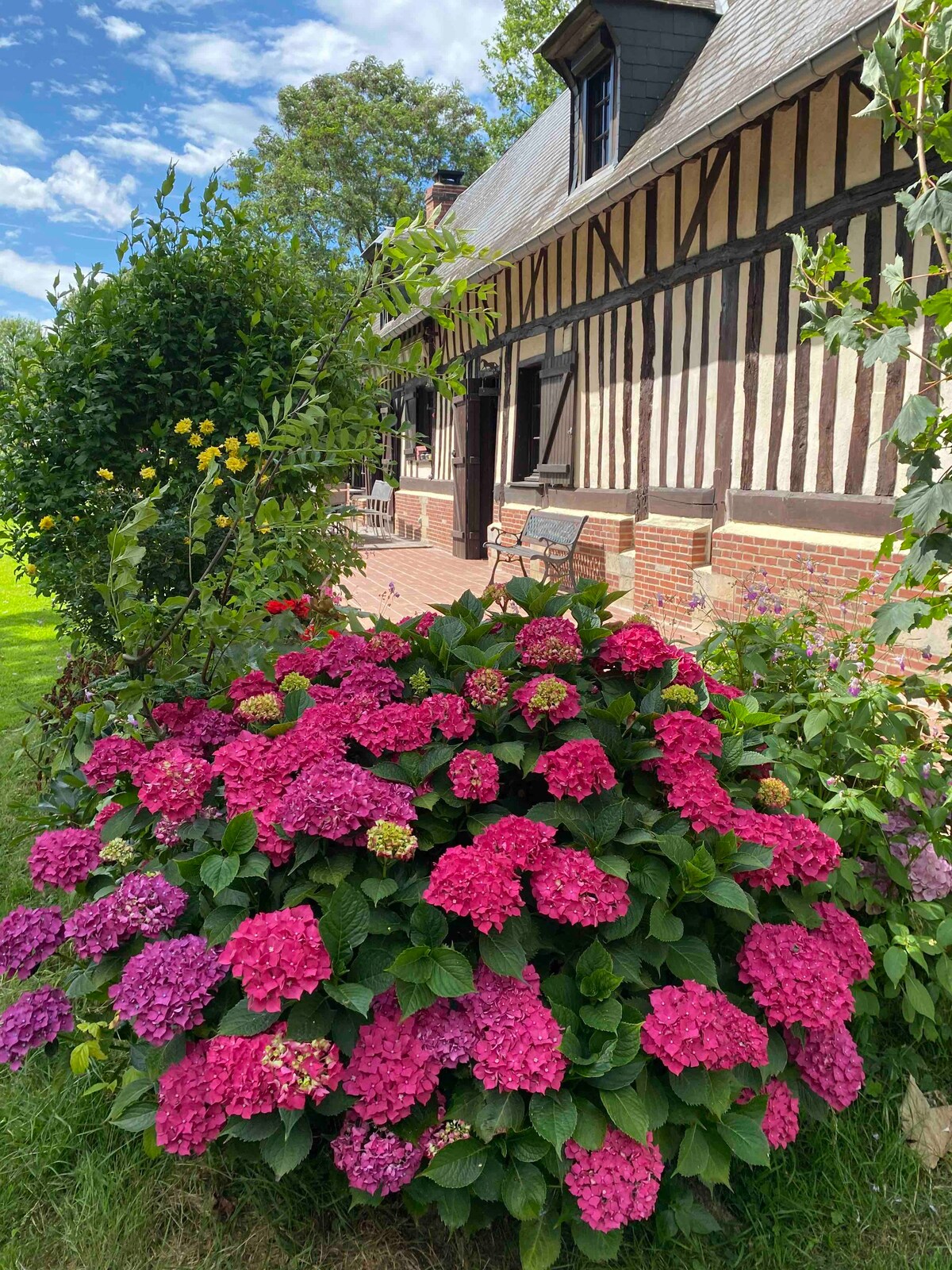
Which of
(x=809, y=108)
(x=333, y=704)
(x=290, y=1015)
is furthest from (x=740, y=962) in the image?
(x=809, y=108)

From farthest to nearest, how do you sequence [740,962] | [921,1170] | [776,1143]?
[921,1170] < [740,962] < [776,1143]

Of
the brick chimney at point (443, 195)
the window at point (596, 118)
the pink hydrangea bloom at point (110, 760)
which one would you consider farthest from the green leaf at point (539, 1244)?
the brick chimney at point (443, 195)

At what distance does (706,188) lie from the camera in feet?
21.1

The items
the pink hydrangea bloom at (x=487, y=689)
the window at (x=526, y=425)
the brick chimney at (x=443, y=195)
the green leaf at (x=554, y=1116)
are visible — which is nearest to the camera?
the green leaf at (x=554, y=1116)

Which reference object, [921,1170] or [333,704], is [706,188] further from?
[921,1170]

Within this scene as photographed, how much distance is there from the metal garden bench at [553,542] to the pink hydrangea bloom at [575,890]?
6.12 meters

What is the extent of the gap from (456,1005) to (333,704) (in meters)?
0.68

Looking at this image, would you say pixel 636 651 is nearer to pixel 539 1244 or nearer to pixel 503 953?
pixel 503 953

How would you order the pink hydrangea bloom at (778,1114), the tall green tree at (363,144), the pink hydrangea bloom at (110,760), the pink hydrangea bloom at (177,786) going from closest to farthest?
the pink hydrangea bloom at (778,1114), the pink hydrangea bloom at (177,786), the pink hydrangea bloom at (110,760), the tall green tree at (363,144)

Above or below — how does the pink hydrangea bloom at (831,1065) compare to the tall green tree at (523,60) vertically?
below

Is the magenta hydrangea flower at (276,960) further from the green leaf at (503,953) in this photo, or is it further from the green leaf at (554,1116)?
the green leaf at (554,1116)

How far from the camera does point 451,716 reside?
1805 mm

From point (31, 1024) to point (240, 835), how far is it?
58cm

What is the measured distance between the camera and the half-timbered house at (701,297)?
5164 millimetres
